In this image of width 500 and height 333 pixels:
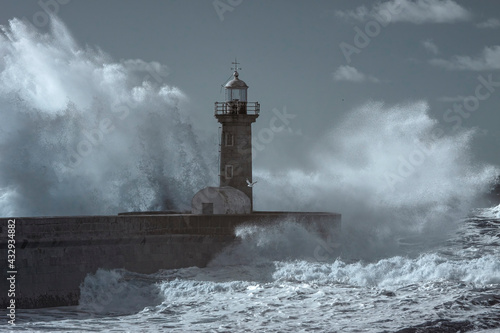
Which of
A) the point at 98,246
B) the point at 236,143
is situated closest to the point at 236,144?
the point at 236,143

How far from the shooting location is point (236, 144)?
63.4ft

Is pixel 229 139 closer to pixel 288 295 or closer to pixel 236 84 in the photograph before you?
pixel 236 84

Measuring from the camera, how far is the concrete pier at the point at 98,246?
14.5m

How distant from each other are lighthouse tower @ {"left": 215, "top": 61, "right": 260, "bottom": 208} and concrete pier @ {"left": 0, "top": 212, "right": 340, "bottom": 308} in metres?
2.45

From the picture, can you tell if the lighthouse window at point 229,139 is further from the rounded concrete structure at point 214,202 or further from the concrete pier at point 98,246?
the concrete pier at point 98,246

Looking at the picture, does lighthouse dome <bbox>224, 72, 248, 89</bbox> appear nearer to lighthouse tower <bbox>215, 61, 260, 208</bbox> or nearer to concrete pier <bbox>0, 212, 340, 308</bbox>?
lighthouse tower <bbox>215, 61, 260, 208</bbox>

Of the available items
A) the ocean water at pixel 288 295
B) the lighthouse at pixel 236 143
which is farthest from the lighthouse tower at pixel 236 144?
the ocean water at pixel 288 295

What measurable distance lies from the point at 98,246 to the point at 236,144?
16.9ft

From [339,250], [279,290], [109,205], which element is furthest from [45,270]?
[109,205]

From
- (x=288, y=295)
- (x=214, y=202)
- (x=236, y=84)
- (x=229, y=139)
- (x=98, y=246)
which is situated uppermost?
(x=236, y=84)

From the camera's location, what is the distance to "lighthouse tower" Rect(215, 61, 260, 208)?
19.3 metres

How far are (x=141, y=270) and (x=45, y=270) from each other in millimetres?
1874

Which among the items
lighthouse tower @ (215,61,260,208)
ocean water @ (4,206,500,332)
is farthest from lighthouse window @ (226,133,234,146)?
ocean water @ (4,206,500,332)

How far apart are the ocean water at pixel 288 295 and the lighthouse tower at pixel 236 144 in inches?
105
